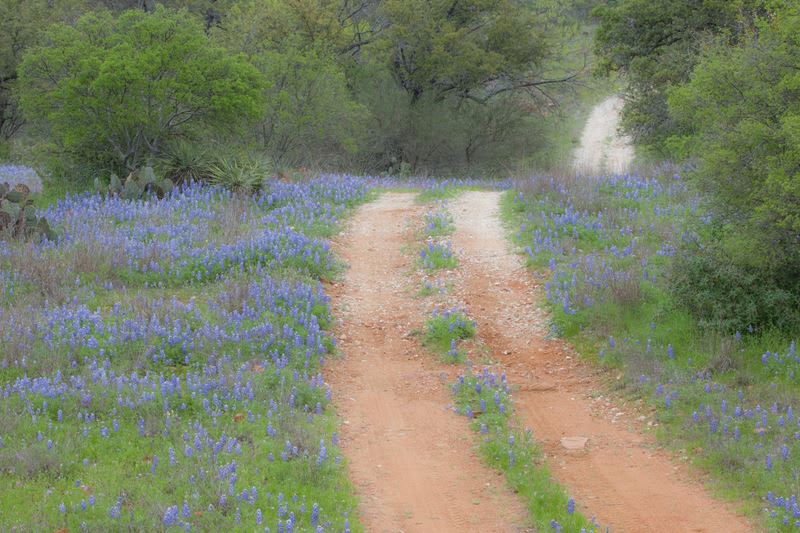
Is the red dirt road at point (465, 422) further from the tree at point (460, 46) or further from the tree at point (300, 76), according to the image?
the tree at point (460, 46)

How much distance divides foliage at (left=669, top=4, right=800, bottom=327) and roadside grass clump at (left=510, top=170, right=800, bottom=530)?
0.42m

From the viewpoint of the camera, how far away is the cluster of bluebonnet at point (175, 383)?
21.6 ft

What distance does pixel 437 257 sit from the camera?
42.0 ft

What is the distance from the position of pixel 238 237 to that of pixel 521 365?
516cm

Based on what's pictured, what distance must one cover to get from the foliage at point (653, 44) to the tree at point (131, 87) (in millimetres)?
11486

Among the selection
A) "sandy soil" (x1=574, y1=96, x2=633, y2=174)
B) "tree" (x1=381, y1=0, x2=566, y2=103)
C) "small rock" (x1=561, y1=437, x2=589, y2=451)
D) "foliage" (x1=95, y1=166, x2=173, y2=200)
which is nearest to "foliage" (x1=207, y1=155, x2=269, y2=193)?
"foliage" (x1=95, y1=166, x2=173, y2=200)

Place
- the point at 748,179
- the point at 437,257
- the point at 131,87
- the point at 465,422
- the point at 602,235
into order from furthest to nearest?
the point at 131,87
the point at 602,235
the point at 437,257
the point at 748,179
the point at 465,422

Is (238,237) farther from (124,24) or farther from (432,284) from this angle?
(124,24)

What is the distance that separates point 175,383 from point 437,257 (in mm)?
5109

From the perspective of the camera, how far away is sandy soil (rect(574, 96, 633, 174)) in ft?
115

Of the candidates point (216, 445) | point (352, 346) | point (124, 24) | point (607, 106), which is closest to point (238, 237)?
point (352, 346)

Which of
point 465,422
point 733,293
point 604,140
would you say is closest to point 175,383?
point 465,422

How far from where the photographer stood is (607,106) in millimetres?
49875

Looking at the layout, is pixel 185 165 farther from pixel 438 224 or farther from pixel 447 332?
pixel 447 332
